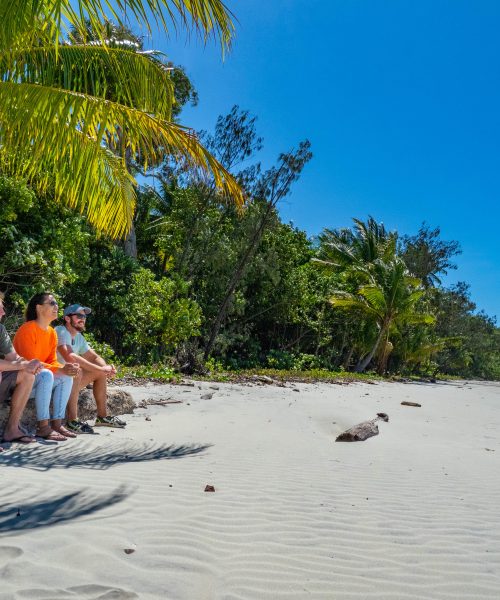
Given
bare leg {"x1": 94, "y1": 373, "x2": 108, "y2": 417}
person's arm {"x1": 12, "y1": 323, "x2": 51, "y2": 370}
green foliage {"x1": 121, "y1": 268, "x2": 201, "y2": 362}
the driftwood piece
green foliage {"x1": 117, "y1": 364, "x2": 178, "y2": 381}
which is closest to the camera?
person's arm {"x1": 12, "y1": 323, "x2": 51, "y2": 370}

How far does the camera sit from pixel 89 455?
4598 mm

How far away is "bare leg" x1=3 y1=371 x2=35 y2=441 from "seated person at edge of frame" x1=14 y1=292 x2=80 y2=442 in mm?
230

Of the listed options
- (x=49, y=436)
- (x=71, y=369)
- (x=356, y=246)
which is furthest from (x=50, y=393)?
(x=356, y=246)

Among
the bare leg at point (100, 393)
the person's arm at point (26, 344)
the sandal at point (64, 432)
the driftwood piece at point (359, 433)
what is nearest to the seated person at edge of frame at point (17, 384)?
the person's arm at point (26, 344)

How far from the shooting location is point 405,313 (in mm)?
23016

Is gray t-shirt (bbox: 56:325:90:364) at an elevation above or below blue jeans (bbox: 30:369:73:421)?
above

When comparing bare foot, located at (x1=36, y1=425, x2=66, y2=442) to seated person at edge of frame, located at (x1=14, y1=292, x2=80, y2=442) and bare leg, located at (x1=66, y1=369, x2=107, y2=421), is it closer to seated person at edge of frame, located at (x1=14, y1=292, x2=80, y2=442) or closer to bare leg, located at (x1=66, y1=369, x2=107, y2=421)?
seated person at edge of frame, located at (x1=14, y1=292, x2=80, y2=442)

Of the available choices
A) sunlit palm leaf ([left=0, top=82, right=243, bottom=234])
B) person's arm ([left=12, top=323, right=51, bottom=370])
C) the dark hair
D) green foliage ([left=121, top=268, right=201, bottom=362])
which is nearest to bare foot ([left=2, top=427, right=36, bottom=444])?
person's arm ([left=12, top=323, right=51, bottom=370])

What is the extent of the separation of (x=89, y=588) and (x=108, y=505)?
115cm

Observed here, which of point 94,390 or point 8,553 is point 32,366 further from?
point 8,553

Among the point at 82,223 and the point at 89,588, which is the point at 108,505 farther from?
the point at 82,223

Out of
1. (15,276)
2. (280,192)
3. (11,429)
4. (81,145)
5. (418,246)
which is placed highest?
(418,246)

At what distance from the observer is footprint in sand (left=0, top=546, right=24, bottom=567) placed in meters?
2.26

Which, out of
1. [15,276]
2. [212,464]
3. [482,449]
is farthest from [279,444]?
[15,276]
